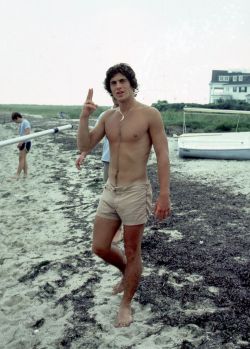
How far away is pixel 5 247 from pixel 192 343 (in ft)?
11.6

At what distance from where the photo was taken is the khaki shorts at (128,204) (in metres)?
3.49

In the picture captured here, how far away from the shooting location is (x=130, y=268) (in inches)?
143

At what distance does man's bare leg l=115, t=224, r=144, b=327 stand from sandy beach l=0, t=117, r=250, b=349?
0.10 m

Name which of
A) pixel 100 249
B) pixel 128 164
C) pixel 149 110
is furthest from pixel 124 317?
pixel 149 110

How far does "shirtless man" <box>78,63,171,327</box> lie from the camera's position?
3.46m

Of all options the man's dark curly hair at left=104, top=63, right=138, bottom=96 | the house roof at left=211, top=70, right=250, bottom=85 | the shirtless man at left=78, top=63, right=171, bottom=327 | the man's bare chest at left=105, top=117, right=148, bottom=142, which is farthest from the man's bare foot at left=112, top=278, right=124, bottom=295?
the house roof at left=211, top=70, right=250, bottom=85

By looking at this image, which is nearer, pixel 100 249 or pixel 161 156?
pixel 161 156

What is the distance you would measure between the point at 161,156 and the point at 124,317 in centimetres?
152

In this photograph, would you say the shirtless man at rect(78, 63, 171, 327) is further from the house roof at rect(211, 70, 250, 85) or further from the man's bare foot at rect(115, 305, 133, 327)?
the house roof at rect(211, 70, 250, 85)

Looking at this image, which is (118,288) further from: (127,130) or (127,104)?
(127,104)

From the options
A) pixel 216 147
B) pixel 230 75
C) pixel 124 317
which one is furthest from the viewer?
pixel 230 75

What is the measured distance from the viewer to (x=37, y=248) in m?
6.02

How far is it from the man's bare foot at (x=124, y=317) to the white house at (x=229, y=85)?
7156cm

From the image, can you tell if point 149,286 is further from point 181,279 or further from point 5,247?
point 5,247
